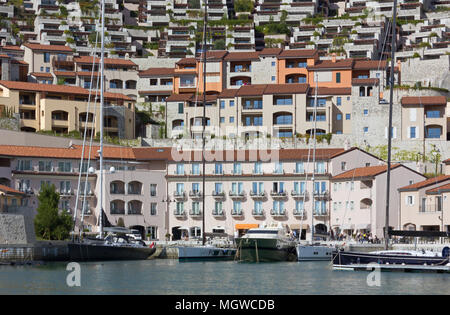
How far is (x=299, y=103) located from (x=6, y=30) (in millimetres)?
58337

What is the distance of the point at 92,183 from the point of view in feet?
318

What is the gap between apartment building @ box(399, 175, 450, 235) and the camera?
280ft

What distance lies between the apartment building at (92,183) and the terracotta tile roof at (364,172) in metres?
19.1

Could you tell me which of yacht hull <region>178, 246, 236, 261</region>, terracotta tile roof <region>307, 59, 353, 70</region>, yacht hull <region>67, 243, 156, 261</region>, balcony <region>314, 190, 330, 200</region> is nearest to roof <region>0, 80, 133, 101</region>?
terracotta tile roof <region>307, 59, 353, 70</region>

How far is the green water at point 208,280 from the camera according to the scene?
172 feet

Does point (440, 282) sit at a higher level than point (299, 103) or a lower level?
lower

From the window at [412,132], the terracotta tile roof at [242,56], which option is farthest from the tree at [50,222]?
the terracotta tile roof at [242,56]

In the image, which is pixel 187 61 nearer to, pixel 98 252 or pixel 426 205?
pixel 426 205

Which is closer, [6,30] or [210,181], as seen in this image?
[210,181]

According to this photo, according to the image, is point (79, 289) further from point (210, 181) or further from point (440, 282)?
point (210, 181)

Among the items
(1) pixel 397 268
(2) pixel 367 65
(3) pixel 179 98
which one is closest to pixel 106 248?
(1) pixel 397 268

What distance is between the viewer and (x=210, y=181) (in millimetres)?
98625

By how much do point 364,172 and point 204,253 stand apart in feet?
74.3

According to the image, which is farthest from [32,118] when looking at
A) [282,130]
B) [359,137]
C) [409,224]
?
[409,224]
